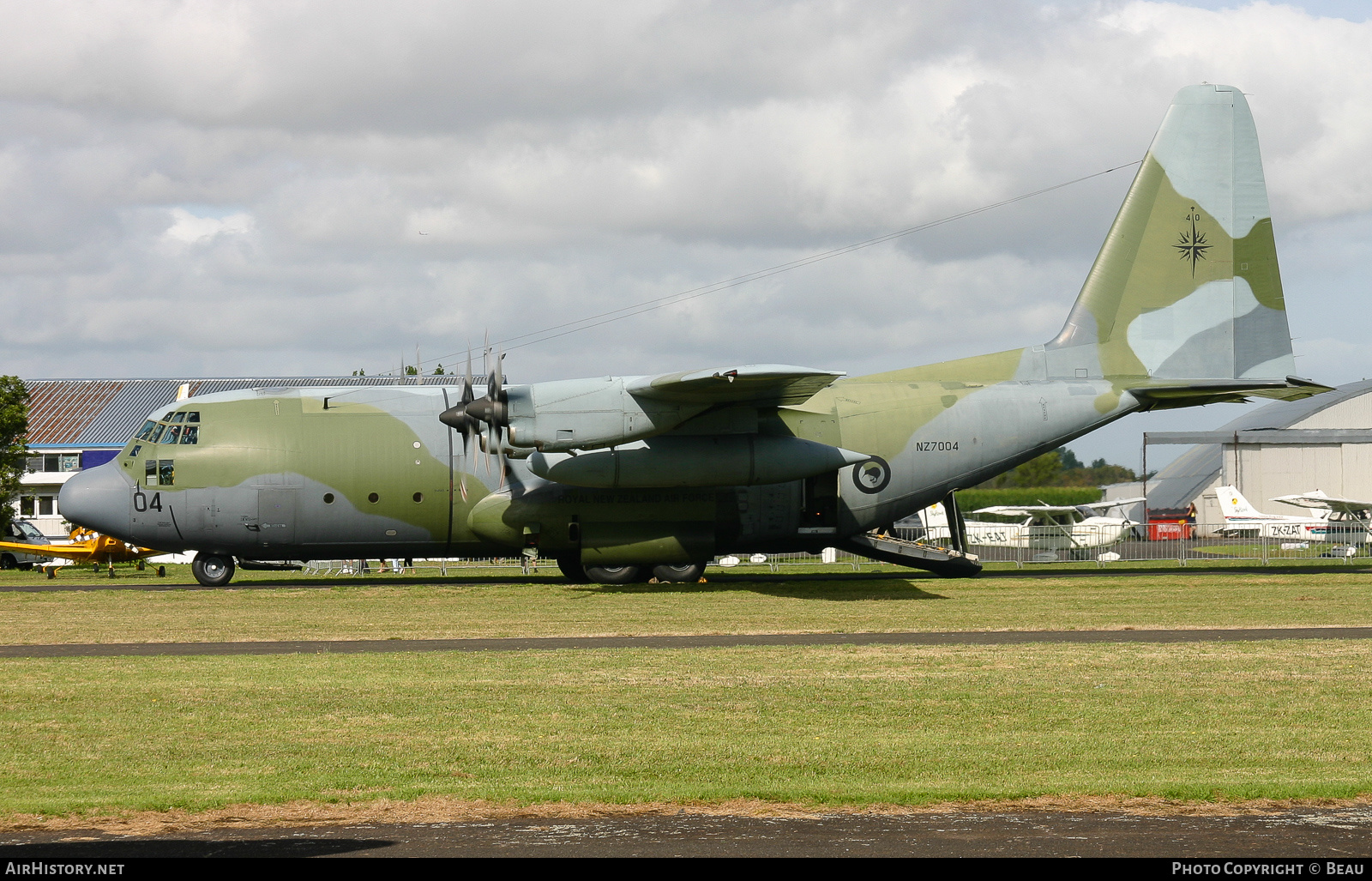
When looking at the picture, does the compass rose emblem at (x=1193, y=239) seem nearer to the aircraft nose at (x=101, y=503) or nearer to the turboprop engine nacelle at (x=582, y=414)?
the turboprop engine nacelle at (x=582, y=414)

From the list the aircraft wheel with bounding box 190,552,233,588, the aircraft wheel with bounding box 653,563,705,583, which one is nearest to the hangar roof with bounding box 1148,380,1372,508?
the aircraft wheel with bounding box 653,563,705,583

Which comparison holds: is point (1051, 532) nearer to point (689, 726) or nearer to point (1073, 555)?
point (1073, 555)

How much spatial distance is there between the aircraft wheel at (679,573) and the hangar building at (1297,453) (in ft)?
191

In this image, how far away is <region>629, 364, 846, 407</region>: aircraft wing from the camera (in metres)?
24.4

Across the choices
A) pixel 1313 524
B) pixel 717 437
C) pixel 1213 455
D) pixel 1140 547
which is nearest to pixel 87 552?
pixel 717 437

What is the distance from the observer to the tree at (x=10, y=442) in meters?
53.7

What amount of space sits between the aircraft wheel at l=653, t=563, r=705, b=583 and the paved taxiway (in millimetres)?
23282

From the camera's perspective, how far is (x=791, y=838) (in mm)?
7734

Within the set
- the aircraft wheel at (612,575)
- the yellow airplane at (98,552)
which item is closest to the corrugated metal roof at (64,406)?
the yellow airplane at (98,552)

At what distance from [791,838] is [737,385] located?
18.2 m

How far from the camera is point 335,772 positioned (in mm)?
9766

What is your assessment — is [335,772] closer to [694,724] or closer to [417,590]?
[694,724]

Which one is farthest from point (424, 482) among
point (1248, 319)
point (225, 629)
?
point (1248, 319)

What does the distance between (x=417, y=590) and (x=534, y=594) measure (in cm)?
322
